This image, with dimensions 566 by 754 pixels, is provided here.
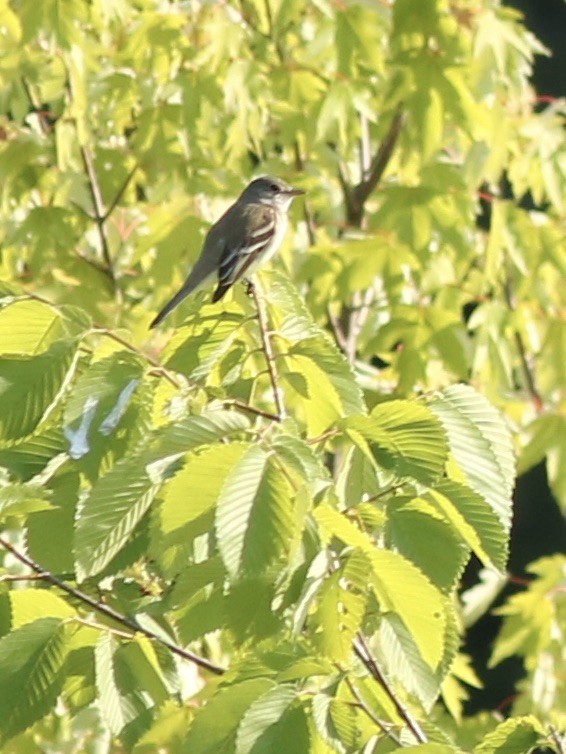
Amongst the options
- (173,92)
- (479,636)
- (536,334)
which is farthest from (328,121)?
(479,636)

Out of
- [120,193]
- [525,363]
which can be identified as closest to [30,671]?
[120,193]

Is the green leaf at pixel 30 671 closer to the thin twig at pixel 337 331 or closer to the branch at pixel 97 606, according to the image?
the branch at pixel 97 606

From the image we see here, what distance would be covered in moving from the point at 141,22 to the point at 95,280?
0.84 m

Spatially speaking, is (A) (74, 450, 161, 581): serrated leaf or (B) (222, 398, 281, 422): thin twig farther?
(B) (222, 398, 281, 422): thin twig

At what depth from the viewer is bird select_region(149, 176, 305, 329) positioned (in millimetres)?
3658

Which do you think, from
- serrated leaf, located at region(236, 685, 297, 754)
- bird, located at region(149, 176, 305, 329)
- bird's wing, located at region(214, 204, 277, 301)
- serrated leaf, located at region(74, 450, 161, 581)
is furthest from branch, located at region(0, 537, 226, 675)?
bird, located at region(149, 176, 305, 329)

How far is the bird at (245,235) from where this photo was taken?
3658 mm

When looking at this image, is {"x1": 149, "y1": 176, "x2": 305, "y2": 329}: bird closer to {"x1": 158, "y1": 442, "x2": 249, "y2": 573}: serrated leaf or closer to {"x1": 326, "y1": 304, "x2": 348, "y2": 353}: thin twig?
{"x1": 326, "y1": 304, "x2": 348, "y2": 353}: thin twig

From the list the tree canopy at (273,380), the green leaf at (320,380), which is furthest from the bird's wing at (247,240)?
the green leaf at (320,380)

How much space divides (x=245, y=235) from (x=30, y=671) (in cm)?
211

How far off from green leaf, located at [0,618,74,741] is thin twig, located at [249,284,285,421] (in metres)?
0.39

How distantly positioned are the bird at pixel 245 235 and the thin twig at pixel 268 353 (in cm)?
130

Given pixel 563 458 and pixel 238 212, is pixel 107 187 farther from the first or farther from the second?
pixel 563 458

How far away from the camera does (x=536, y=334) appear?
505 centimetres
